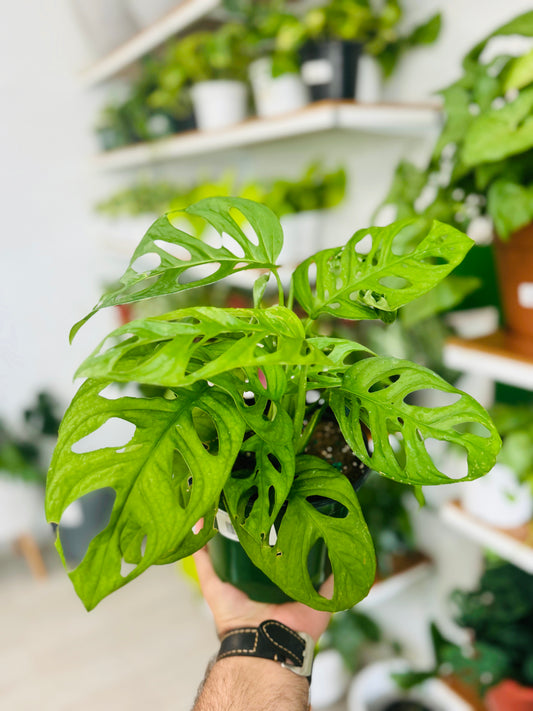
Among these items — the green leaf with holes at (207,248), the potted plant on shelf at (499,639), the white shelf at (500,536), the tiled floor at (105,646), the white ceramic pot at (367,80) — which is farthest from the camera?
the tiled floor at (105,646)

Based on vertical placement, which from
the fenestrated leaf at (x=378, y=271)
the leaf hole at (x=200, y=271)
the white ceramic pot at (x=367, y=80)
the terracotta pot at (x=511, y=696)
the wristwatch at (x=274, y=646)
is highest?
the white ceramic pot at (x=367, y=80)

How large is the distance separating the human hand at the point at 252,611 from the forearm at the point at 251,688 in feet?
0.14

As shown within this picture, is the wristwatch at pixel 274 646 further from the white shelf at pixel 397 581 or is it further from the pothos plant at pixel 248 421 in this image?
the white shelf at pixel 397 581

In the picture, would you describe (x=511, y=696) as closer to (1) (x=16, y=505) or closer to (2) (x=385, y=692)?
(2) (x=385, y=692)

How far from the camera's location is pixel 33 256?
2.54 m

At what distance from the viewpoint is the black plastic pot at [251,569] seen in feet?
1.92

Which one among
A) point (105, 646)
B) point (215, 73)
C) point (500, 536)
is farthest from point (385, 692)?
point (215, 73)

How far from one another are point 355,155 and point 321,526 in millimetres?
1350

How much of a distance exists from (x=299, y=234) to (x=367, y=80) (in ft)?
1.24

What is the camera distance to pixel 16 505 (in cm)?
237

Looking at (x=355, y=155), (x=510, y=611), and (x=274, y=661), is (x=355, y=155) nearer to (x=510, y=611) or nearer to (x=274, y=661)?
(x=510, y=611)

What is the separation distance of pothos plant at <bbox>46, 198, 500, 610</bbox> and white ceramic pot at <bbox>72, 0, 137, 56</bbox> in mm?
2063

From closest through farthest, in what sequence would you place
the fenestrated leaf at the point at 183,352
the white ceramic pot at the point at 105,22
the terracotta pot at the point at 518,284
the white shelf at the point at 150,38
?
1. the fenestrated leaf at the point at 183,352
2. the terracotta pot at the point at 518,284
3. the white shelf at the point at 150,38
4. the white ceramic pot at the point at 105,22

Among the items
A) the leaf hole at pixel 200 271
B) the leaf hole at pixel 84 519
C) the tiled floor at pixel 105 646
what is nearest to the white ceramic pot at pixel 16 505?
the leaf hole at pixel 84 519
